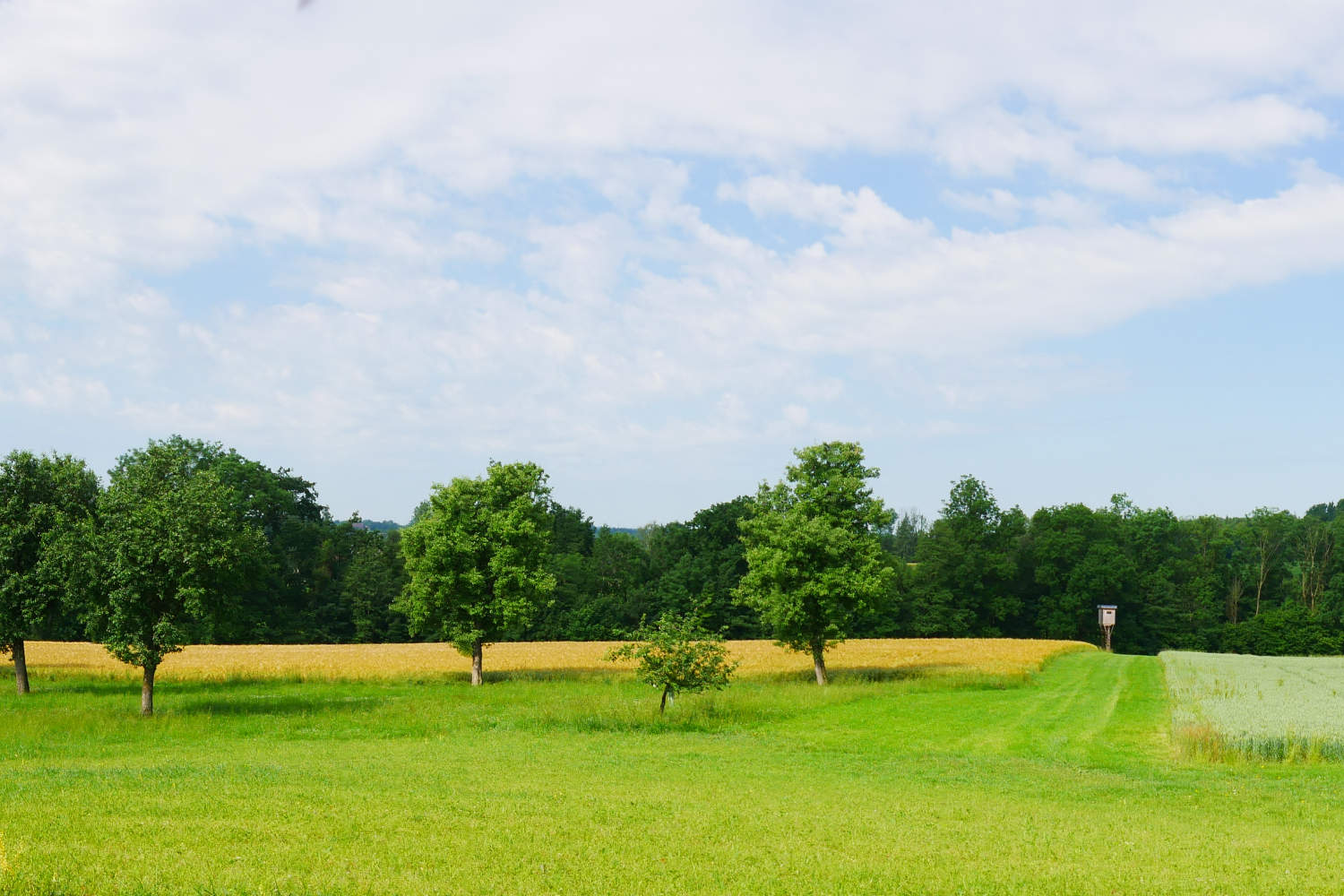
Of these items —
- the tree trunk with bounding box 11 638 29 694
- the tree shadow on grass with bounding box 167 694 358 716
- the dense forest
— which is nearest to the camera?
the tree shadow on grass with bounding box 167 694 358 716

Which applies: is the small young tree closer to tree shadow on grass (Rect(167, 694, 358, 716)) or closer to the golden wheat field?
tree shadow on grass (Rect(167, 694, 358, 716))

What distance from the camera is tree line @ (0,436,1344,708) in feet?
107

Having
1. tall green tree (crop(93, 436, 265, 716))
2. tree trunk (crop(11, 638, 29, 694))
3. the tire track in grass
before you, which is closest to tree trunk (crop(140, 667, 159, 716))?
tall green tree (crop(93, 436, 265, 716))

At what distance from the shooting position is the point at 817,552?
44469mm

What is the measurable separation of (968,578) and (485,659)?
197 ft

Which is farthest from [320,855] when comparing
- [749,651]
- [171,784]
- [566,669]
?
[749,651]

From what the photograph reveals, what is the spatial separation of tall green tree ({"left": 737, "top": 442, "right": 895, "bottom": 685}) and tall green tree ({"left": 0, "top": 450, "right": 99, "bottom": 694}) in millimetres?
27467

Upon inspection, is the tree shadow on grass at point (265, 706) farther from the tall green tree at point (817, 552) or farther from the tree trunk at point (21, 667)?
the tall green tree at point (817, 552)

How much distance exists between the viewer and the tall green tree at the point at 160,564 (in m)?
31.5

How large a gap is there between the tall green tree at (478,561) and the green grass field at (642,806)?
42.0 feet

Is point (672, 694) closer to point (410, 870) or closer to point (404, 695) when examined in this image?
point (404, 695)

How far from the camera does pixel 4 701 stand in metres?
36.0

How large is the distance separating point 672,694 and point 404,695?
13.8 meters

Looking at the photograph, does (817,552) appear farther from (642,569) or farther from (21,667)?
(642,569)
